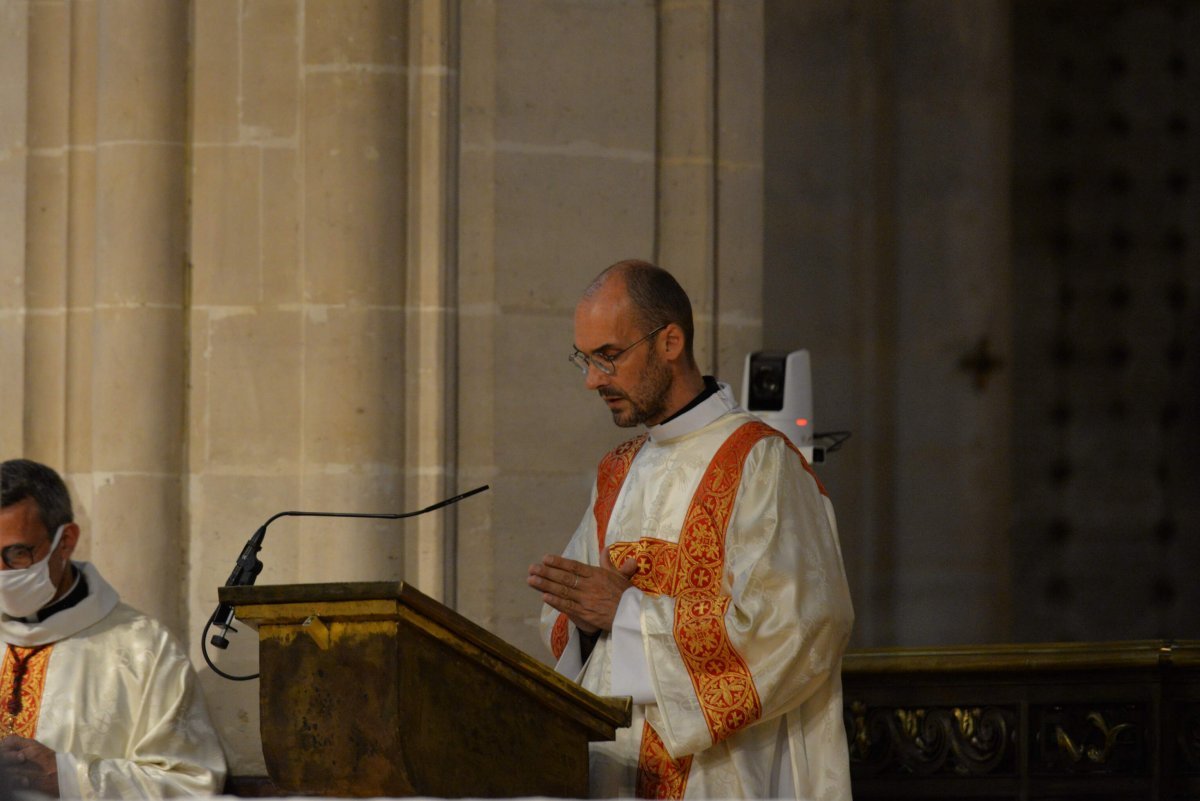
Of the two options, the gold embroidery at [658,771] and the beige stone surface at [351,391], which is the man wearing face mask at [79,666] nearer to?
the beige stone surface at [351,391]

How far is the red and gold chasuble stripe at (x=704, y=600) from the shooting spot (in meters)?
4.56

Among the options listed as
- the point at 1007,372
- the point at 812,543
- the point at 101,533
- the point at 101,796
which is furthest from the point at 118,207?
the point at 1007,372

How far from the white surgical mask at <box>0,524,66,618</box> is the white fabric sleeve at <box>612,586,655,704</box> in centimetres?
177

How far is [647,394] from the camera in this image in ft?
16.0

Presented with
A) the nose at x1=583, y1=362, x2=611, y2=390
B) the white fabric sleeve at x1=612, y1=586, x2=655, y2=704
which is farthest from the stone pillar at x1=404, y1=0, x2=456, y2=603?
the white fabric sleeve at x1=612, y1=586, x2=655, y2=704

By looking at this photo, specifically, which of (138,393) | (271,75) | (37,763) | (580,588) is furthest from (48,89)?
(580,588)

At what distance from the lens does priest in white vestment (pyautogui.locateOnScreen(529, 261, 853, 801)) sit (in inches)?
180

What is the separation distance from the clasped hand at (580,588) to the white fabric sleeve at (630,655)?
3cm

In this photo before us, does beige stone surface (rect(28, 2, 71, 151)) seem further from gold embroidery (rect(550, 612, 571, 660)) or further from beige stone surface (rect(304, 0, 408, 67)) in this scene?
gold embroidery (rect(550, 612, 571, 660))

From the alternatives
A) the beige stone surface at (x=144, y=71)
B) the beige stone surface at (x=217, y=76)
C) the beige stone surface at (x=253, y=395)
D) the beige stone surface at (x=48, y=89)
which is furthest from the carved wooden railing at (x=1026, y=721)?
the beige stone surface at (x=48, y=89)

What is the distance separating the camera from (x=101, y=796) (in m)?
5.34

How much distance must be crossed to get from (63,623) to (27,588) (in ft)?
0.58

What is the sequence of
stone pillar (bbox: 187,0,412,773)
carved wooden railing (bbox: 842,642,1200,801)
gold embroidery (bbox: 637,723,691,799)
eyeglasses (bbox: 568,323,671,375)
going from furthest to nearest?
stone pillar (bbox: 187,0,412,773)
carved wooden railing (bbox: 842,642,1200,801)
eyeglasses (bbox: 568,323,671,375)
gold embroidery (bbox: 637,723,691,799)

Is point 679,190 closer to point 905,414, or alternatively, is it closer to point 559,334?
point 559,334
